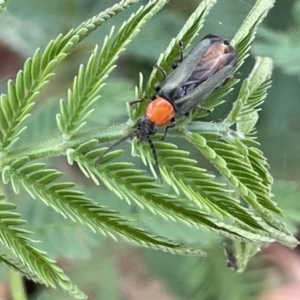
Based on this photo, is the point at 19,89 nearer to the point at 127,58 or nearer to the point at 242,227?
the point at 242,227

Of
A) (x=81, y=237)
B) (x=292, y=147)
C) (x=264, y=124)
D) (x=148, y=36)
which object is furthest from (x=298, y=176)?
(x=81, y=237)

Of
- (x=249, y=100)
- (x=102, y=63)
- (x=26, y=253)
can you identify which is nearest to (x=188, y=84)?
(x=249, y=100)

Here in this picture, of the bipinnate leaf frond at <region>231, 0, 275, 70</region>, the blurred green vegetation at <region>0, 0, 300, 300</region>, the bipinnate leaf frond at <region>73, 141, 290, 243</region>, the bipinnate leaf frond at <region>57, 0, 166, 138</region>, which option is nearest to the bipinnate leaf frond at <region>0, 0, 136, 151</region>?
the bipinnate leaf frond at <region>57, 0, 166, 138</region>

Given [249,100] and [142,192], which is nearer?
[142,192]

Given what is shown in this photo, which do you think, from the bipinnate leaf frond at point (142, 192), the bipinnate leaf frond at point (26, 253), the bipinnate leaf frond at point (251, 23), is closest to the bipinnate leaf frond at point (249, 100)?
the bipinnate leaf frond at point (251, 23)

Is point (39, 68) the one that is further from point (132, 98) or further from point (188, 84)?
point (132, 98)
